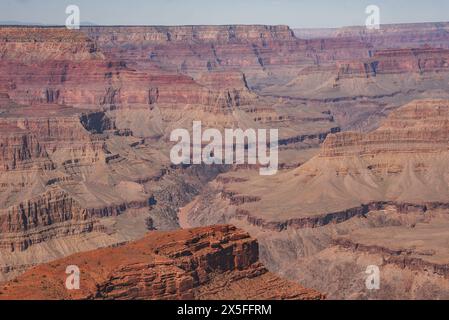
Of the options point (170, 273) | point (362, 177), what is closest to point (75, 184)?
point (362, 177)

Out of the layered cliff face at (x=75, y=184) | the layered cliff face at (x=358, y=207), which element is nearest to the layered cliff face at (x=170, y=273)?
the layered cliff face at (x=75, y=184)

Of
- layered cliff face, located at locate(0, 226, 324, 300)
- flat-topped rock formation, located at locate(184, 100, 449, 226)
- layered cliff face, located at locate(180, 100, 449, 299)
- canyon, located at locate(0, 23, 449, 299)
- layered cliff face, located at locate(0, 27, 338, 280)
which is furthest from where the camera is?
flat-topped rock formation, located at locate(184, 100, 449, 226)

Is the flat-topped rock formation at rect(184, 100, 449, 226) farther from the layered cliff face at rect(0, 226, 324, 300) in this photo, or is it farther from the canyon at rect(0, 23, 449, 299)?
the layered cliff face at rect(0, 226, 324, 300)

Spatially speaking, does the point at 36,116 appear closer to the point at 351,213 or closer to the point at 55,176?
the point at 55,176

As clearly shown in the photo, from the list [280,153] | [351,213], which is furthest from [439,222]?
[280,153]

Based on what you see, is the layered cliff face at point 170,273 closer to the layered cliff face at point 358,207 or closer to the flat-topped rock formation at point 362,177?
the layered cliff face at point 358,207

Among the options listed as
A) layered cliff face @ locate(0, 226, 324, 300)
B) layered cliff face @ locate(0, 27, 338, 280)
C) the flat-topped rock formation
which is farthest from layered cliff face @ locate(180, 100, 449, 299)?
layered cliff face @ locate(0, 226, 324, 300)
